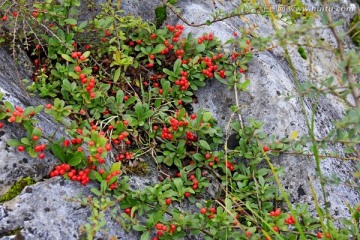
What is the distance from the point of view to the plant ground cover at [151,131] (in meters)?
3.43

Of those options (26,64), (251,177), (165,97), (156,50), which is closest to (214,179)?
(251,177)

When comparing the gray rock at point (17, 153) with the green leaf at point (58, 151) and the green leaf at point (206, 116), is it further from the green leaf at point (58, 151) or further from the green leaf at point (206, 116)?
the green leaf at point (206, 116)

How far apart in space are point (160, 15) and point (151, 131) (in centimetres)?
149

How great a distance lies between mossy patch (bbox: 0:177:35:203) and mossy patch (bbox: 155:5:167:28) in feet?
7.61

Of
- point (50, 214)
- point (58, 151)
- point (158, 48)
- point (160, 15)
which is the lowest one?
point (50, 214)

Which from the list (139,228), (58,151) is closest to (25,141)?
(58,151)

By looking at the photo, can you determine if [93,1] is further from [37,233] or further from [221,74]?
[37,233]

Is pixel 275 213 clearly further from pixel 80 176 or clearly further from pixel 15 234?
pixel 15 234

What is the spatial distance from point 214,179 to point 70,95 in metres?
1.36

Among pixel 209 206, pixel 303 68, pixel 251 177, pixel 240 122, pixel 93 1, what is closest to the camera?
pixel 209 206

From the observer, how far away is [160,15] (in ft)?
16.6

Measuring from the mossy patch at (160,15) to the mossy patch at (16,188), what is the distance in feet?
7.61

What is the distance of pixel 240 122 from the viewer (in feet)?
14.0

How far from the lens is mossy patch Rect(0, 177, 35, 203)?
3221 millimetres
